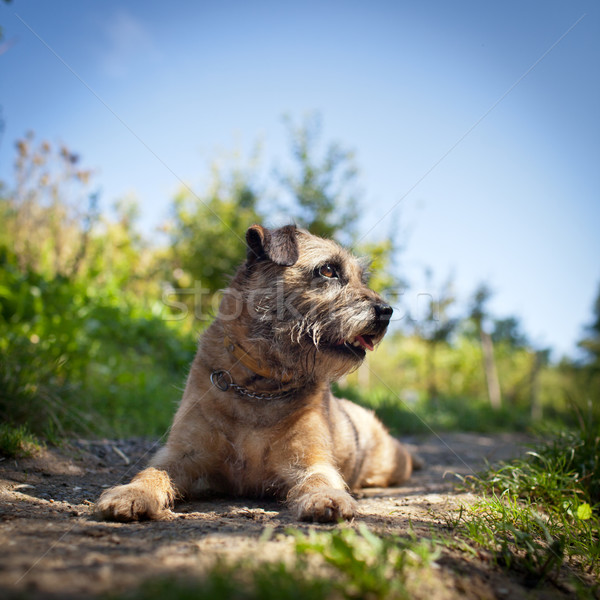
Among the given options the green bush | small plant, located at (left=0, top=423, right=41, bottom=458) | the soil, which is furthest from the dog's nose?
the green bush

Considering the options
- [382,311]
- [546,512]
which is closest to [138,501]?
[382,311]

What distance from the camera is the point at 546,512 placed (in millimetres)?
3252

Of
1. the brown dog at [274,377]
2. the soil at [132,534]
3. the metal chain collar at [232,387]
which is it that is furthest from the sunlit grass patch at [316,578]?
the metal chain collar at [232,387]

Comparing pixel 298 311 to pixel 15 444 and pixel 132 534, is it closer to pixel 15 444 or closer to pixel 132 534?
pixel 132 534

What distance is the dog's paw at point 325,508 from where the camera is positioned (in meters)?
2.47

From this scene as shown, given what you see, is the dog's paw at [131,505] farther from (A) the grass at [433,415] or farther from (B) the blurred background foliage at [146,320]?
(A) the grass at [433,415]

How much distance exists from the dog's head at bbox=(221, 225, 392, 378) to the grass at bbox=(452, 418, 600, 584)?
142 cm

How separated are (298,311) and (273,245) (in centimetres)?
58

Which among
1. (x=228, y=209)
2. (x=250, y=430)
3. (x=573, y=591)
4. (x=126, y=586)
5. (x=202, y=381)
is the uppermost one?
(x=228, y=209)

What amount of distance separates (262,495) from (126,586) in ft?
6.69

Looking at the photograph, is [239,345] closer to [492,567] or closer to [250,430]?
[250,430]

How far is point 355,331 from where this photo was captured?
141 inches

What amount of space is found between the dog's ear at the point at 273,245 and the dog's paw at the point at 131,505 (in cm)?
188

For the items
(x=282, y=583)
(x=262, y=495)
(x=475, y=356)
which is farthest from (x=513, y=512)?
(x=475, y=356)
